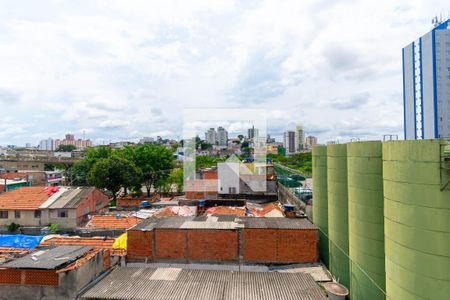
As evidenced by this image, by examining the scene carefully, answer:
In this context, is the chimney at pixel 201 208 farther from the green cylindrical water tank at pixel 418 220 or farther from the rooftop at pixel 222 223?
the green cylindrical water tank at pixel 418 220

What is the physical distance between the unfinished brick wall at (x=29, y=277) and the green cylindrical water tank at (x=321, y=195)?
11763 mm

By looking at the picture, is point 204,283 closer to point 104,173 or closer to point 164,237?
point 164,237

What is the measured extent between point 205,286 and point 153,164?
26.3 metres

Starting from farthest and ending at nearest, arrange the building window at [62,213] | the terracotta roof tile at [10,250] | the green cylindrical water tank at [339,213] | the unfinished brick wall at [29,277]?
the building window at [62,213] < the terracotta roof tile at [10,250] < the green cylindrical water tank at [339,213] < the unfinished brick wall at [29,277]

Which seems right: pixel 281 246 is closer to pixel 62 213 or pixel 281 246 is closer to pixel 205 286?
pixel 205 286

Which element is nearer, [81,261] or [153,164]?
[81,261]

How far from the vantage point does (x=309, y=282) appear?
409 inches

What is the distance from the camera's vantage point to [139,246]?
13.3 m

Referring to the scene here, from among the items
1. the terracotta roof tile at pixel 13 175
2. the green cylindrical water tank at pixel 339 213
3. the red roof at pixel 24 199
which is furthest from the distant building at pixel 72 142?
the green cylindrical water tank at pixel 339 213

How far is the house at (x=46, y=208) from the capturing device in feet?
68.3

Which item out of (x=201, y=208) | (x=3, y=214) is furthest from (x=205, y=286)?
(x=3, y=214)

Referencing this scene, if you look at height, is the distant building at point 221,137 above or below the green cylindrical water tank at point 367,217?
above

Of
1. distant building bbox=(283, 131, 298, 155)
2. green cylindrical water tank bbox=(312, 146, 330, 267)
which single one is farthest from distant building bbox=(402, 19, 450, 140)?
distant building bbox=(283, 131, 298, 155)

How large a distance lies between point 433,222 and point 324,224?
8.89 metres
